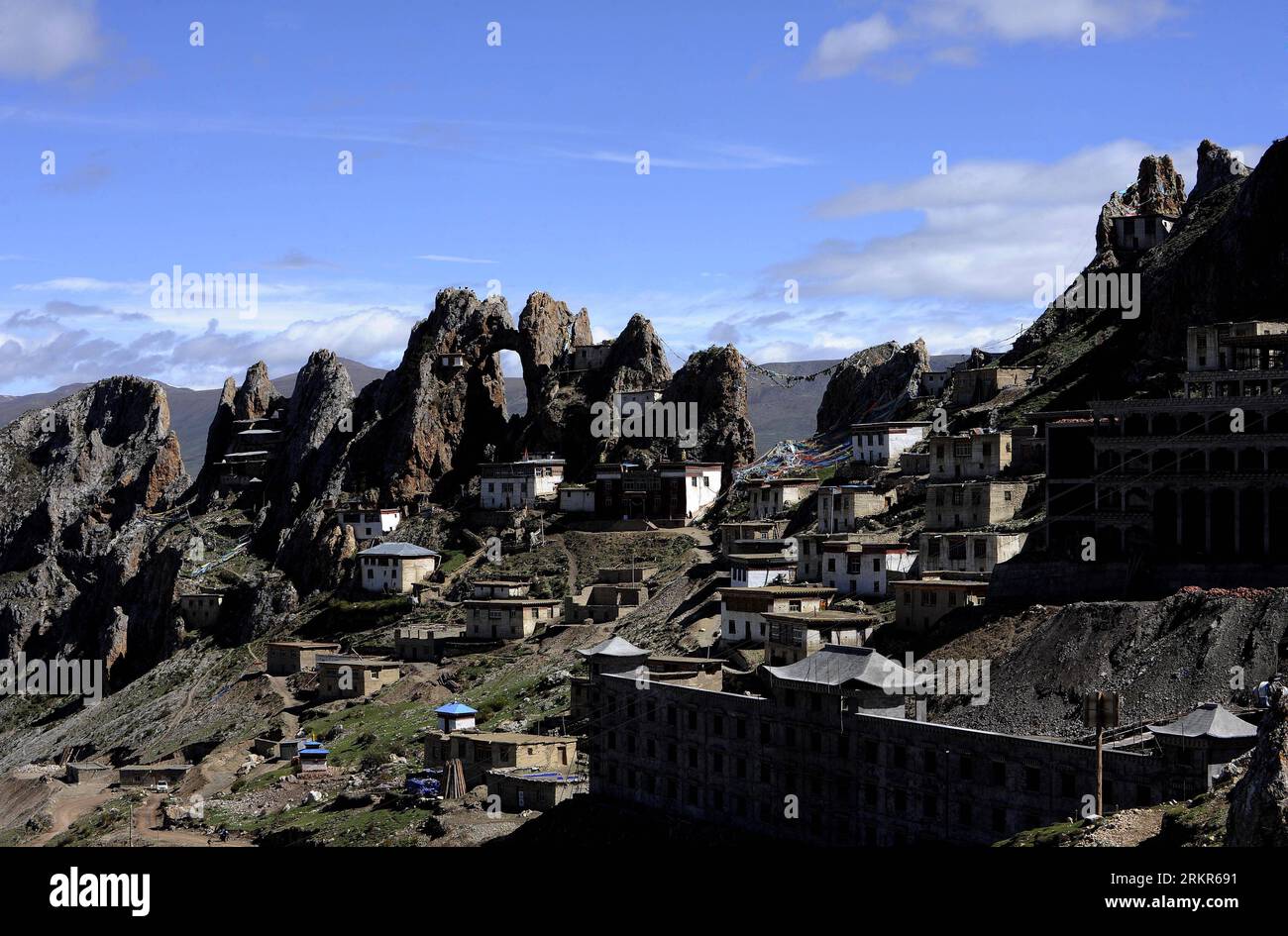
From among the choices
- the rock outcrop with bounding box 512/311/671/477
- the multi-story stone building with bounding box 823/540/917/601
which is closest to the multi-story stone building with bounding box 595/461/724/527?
the rock outcrop with bounding box 512/311/671/477

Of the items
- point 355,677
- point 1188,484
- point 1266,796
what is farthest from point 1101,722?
point 355,677

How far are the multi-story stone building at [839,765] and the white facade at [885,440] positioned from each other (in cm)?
6178

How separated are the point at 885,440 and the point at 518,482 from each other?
1716 inches

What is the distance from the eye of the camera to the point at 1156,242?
168 metres

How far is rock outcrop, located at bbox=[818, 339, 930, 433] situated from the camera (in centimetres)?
17912

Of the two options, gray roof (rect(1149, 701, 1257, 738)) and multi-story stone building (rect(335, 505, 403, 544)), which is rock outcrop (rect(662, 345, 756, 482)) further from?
gray roof (rect(1149, 701, 1257, 738))

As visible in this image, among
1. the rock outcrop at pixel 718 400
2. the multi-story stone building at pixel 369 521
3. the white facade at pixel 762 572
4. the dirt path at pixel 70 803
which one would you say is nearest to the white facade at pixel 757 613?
the white facade at pixel 762 572

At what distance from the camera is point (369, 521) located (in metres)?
182

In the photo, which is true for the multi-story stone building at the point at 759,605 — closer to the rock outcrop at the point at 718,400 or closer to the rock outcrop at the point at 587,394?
the rock outcrop at the point at 718,400

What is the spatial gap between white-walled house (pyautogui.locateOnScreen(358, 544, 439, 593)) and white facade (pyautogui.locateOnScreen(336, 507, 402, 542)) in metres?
11.8

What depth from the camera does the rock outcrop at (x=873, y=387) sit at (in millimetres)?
179125
